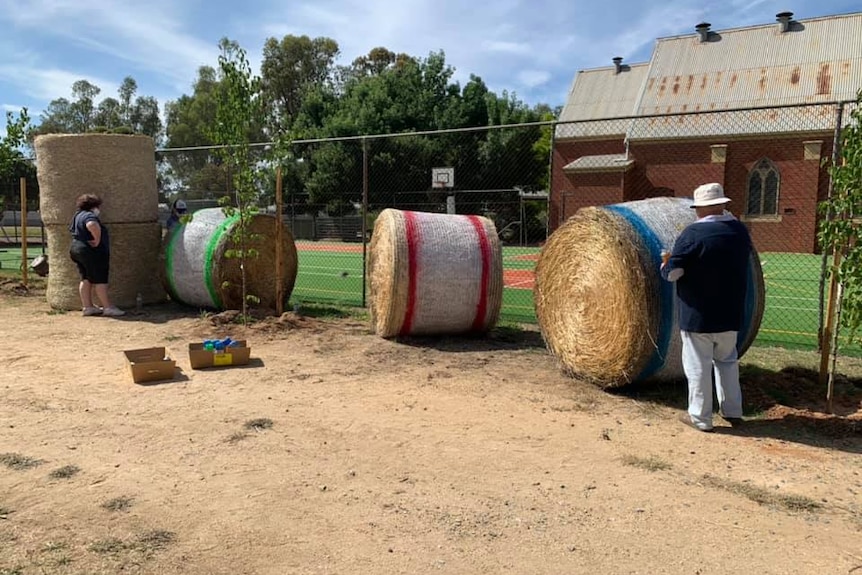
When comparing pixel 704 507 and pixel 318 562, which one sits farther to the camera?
pixel 704 507

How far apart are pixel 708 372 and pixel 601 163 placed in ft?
93.8

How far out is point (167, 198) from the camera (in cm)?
2036

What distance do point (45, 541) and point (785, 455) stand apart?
15.2 feet

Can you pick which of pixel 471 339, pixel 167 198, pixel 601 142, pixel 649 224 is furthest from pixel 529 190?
pixel 649 224

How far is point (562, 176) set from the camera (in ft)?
109

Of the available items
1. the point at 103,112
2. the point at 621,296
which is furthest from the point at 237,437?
the point at 103,112

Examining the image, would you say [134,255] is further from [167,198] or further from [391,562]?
[167,198]

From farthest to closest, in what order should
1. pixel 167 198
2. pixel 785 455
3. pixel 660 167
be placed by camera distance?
pixel 660 167 → pixel 167 198 → pixel 785 455

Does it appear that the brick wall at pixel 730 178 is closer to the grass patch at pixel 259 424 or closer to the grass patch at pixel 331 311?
the grass patch at pixel 331 311

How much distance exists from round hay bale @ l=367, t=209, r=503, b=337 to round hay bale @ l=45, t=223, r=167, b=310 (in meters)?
4.52

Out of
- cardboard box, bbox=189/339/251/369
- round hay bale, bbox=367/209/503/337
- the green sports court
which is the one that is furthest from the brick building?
cardboard box, bbox=189/339/251/369

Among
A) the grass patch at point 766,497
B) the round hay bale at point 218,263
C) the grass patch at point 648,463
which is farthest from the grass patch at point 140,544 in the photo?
the round hay bale at point 218,263

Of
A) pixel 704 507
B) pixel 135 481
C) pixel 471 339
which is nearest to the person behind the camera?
pixel 704 507

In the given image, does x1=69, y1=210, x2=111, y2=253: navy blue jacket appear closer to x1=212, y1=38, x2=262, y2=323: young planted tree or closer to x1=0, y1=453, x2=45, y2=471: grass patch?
x1=212, y1=38, x2=262, y2=323: young planted tree
